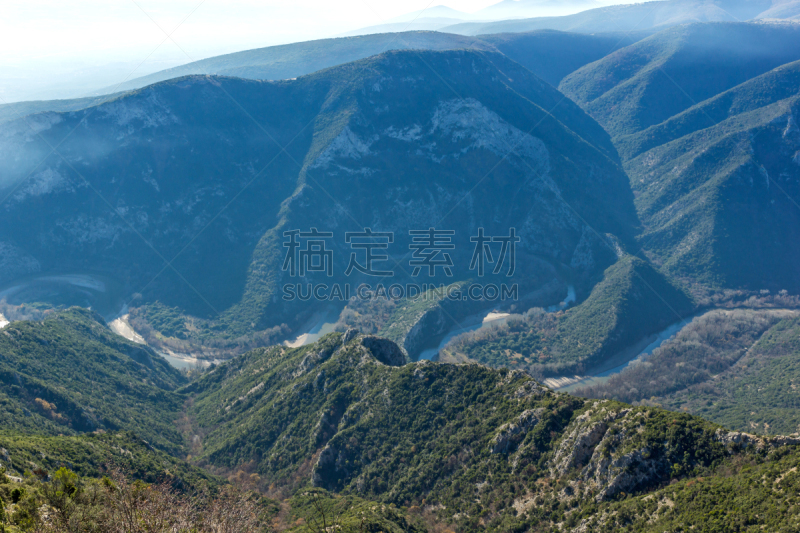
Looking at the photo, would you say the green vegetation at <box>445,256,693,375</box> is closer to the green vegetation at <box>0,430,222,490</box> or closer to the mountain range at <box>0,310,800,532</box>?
the mountain range at <box>0,310,800,532</box>

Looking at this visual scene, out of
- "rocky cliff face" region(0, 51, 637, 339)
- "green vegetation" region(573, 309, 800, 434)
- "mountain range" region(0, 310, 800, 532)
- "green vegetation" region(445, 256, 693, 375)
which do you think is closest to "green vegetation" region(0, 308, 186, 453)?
"mountain range" region(0, 310, 800, 532)

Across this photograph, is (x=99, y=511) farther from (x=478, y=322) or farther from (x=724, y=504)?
(x=478, y=322)

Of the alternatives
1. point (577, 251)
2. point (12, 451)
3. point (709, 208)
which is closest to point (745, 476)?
point (12, 451)

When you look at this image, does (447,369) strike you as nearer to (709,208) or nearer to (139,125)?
(709,208)

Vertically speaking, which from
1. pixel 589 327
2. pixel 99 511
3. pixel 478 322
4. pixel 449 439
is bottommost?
pixel 589 327

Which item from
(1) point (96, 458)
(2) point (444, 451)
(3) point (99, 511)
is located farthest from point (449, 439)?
(3) point (99, 511)

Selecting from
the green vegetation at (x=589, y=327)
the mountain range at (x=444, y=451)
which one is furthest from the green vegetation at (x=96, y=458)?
the green vegetation at (x=589, y=327)

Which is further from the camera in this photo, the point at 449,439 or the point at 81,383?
the point at 81,383
